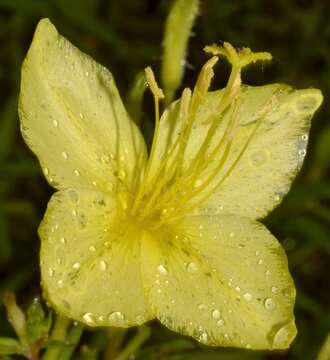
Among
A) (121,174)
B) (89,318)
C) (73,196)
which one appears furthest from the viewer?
(121,174)

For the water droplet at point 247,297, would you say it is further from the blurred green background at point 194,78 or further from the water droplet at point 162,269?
the blurred green background at point 194,78

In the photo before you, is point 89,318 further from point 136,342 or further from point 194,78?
point 194,78

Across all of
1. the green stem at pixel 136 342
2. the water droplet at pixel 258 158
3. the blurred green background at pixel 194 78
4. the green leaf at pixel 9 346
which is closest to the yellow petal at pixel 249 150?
the water droplet at pixel 258 158

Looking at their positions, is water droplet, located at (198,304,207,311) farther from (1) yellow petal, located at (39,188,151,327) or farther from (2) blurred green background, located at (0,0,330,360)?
(2) blurred green background, located at (0,0,330,360)

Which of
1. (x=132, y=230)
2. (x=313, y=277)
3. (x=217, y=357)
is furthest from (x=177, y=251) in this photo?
(x=313, y=277)

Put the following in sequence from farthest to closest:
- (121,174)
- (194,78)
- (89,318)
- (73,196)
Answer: (194,78) → (121,174) → (73,196) → (89,318)

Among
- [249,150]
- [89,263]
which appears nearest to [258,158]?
[249,150]

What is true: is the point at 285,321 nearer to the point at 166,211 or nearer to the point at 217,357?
the point at 166,211
